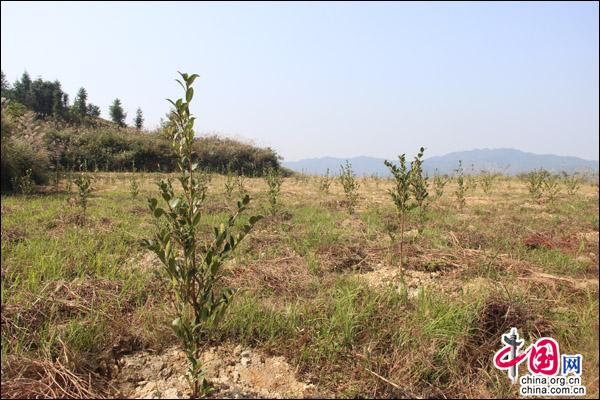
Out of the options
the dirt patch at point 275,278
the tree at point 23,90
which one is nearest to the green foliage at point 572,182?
the dirt patch at point 275,278

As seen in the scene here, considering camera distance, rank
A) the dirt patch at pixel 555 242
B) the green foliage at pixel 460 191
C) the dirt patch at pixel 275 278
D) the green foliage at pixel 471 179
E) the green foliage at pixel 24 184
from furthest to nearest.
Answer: the green foliage at pixel 471 179, the green foliage at pixel 460 191, the green foliage at pixel 24 184, the dirt patch at pixel 555 242, the dirt patch at pixel 275 278

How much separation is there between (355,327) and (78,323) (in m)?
2.04

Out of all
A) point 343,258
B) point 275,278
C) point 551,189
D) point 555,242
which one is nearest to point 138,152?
point 343,258

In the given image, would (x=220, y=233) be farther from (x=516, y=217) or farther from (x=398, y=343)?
(x=516, y=217)

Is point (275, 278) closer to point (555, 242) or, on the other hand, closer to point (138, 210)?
point (555, 242)

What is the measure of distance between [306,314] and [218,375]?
0.88 m

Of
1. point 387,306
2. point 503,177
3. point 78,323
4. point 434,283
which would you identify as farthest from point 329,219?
point 503,177

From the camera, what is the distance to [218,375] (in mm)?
2617

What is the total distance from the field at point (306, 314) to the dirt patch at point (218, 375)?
10mm

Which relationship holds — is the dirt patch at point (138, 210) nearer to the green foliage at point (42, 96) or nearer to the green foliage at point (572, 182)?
the green foliage at point (572, 182)

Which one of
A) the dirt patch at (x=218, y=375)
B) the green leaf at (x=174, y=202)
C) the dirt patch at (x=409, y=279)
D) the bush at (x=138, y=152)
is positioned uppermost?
the bush at (x=138, y=152)

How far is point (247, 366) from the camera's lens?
2.71 m

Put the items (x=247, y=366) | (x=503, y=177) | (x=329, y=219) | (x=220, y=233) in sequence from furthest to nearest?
1. (x=503, y=177)
2. (x=329, y=219)
3. (x=247, y=366)
4. (x=220, y=233)

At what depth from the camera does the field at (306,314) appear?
8.35ft
